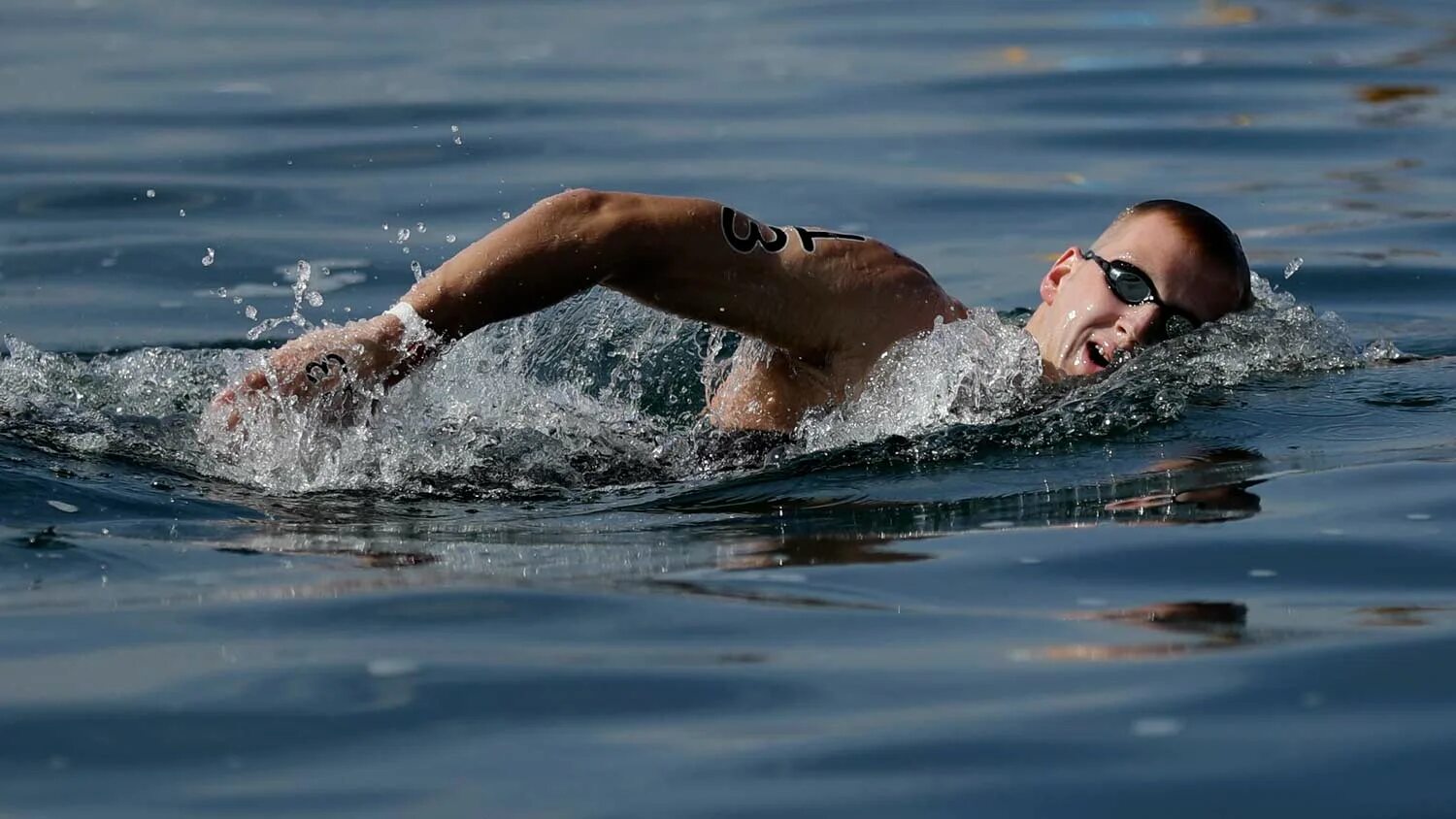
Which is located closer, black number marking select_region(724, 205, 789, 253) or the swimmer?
the swimmer

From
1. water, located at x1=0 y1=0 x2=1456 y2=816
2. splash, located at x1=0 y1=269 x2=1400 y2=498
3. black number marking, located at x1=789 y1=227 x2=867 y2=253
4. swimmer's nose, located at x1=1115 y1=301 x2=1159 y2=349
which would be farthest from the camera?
swimmer's nose, located at x1=1115 y1=301 x2=1159 y2=349

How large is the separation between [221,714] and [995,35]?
11263mm

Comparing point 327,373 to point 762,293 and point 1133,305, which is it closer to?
point 762,293

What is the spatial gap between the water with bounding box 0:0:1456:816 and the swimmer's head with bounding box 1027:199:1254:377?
12cm

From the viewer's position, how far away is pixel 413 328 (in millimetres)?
4973

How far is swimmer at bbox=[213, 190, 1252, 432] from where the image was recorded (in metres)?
4.98

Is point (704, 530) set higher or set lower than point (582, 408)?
lower

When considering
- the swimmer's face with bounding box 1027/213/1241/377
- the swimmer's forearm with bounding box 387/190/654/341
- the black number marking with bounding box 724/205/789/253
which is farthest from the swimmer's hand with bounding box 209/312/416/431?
the swimmer's face with bounding box 1027/213/1241/377

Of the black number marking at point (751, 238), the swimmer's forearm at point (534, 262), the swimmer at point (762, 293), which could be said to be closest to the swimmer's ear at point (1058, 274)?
the swimmer at point (762, 293)

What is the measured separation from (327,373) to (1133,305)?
90.8 inches

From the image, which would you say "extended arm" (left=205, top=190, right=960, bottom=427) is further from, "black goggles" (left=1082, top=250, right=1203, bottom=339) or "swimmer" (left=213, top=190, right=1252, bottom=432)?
"black goggles" (left=1082, top=250, right=1203, bottom=339)

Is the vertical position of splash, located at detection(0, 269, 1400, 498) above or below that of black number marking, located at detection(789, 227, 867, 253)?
below

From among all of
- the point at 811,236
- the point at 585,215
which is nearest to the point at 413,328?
the point at 585,215

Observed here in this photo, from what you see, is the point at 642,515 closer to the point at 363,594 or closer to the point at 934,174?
the point at 363,594
